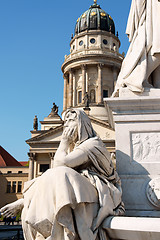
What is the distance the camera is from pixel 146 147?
9.66 feet

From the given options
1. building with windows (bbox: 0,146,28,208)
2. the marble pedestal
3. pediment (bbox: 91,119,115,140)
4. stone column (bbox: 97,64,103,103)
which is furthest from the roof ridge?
the marble pedestal

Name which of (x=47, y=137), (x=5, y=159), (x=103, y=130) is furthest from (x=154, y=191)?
(x=5, y=159)

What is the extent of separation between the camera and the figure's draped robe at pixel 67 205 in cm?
194

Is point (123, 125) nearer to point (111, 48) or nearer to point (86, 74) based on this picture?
point (86, 74)

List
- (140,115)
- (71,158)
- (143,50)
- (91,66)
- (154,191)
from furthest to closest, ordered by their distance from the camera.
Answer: (91,66) → (143,50) → (140,115) → (154,191) → (71,158)

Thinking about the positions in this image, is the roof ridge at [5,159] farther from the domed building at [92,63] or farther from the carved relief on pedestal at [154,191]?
the carved relief on pedestal at [154,191]

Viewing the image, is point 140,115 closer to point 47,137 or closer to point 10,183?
point 47,137

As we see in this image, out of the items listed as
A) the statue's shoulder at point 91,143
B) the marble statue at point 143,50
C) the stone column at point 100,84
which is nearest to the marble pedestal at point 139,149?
the marble statue at point 143,50

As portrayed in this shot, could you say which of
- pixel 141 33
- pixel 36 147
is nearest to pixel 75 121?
pixel 141 33

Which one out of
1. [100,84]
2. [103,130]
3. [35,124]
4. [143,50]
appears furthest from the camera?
[100,84]

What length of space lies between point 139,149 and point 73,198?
3.85ft

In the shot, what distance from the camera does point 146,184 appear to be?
9.27 feet

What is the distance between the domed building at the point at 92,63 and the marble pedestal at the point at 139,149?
39.8 meters

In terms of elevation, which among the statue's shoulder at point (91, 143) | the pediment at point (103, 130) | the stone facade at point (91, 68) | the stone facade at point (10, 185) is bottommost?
the stone facade at point (10, 185)
